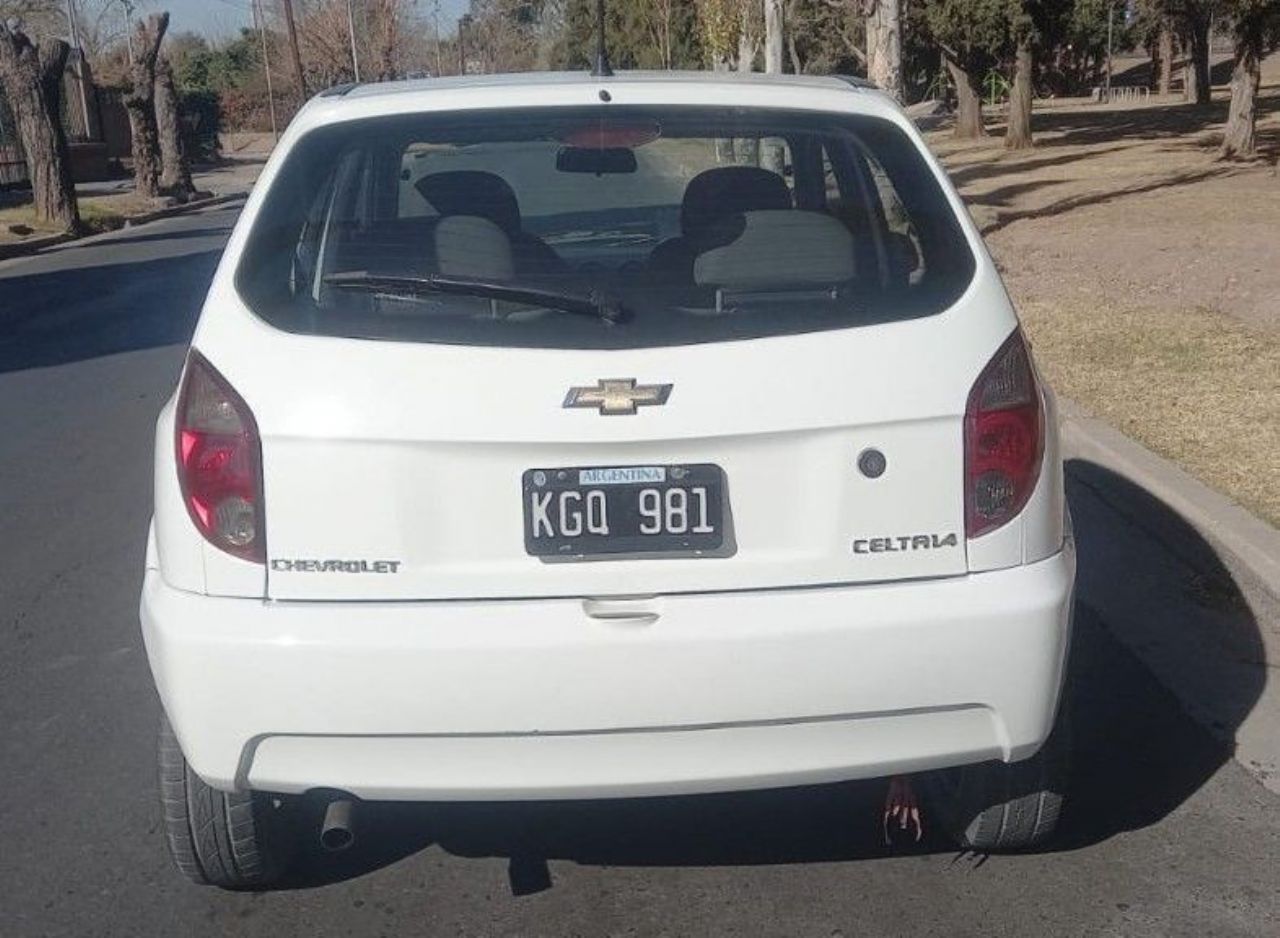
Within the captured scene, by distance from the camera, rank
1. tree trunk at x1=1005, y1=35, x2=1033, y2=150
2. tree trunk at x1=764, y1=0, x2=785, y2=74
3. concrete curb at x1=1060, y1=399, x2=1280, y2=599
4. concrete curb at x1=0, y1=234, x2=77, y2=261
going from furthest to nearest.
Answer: tree trunk at x1=1005, y1=35, x2=1033, y2=150 → concrete curb at x1=0, y1=234, x2=77, y2=261 → tree trunk at x1=764, y1=0, x2=785, y2=74 → concrete curb at x1=1060, y1=399, x2=1280, y2=599

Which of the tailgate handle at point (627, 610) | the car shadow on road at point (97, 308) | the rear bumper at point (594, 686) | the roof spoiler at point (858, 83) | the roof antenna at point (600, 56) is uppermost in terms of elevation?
the roof antenna at point (600, 56)

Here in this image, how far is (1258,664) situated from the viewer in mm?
4926

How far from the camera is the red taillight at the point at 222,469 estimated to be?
312cm

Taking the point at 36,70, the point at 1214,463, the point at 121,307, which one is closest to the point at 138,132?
the point at 36,70

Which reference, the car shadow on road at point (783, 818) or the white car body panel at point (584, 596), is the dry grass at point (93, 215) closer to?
the car shadow on road at point (783, 818)

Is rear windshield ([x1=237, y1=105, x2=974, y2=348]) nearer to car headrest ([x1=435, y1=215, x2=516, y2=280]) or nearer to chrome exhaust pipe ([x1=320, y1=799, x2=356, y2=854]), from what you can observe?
car headrest ([x1=435, y1=215, x2=516, y2=280])

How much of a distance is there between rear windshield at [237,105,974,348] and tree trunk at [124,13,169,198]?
3204 centimetres

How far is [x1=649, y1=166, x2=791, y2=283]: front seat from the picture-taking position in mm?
3670

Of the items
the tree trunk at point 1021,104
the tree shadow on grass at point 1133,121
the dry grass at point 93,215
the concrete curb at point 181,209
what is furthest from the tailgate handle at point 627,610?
the tree shadow on grass at point 1133,121

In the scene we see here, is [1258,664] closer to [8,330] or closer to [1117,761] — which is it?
[1117,761]

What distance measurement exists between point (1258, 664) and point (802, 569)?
240cm

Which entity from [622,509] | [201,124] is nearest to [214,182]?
[201,124]

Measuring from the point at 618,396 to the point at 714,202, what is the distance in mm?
960

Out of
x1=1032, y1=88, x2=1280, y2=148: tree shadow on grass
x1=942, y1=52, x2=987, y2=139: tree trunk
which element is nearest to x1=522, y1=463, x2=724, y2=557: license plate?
x1=1032, y1=88, x2=1280, y2=148: tree shadow on grass
